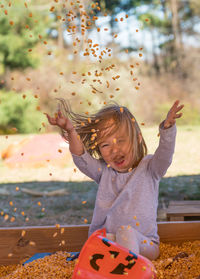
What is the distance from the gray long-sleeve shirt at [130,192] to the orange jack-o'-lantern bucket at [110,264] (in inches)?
9.5

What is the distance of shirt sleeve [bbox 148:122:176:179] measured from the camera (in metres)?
1.71

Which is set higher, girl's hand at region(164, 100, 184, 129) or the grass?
girl's hand at region(164, 100, 184, 129)

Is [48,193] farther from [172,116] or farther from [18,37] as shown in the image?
[18,37]

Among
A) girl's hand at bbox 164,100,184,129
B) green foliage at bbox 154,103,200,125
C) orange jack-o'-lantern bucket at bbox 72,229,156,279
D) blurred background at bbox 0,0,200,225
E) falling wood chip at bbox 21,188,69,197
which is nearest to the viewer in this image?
orange jack-o'-lantern bucket at bbox 72,229,156,279

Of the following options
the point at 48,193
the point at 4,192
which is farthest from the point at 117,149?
the point at 4,192

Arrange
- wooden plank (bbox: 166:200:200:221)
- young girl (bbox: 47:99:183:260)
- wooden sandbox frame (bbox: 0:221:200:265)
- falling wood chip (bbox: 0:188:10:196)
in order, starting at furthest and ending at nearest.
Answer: falling wood chip (bbox: 0:188:10:196) < wooden plank (bbox: 166:200:200:221) < wooden sandbox frame (bbox: 0:221:200:265) < young girl (bbox: 47:99:183:260)

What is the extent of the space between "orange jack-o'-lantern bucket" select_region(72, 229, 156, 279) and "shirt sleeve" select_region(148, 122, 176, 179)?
43 centimetres

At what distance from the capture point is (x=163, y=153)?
5.77ft

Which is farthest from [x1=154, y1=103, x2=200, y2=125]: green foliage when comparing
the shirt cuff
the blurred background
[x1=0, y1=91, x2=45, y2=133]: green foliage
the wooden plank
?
the shirt cuff

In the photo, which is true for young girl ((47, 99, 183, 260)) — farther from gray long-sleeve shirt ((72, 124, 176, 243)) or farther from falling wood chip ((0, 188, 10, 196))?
falling wood chip ((0, 188, 10, 196))

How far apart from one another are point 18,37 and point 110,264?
8.12 metres

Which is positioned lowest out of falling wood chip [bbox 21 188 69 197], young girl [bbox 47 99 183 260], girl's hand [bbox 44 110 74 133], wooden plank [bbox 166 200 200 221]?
falling wood chip [bbox 21 188 69 197]

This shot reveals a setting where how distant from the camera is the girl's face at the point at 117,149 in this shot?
1.85 metres

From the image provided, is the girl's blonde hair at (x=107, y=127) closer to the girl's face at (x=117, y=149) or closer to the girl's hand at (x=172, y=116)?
the girl's face at (x=117, y=149)
